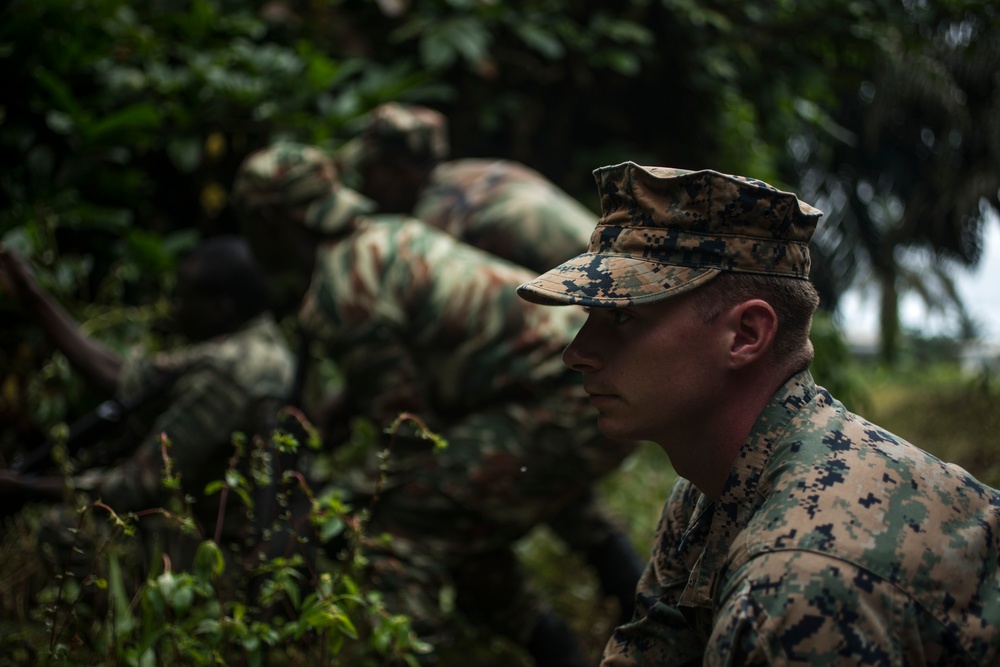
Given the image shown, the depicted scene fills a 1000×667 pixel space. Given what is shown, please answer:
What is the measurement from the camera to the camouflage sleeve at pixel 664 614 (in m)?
1.70

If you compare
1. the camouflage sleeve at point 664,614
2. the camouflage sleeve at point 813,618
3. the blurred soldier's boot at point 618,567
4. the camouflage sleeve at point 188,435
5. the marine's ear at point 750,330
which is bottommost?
the blurred soldier's boot at point 618,567

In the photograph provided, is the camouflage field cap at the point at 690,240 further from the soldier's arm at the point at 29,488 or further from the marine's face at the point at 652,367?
the soldier's arm at the point at 29,488

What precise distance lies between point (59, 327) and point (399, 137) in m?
1.57

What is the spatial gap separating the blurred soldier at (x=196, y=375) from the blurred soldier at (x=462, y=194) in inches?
29.9

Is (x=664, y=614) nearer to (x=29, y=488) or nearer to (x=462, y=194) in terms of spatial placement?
(x=29, y=488)

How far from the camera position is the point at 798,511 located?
4.37 feet

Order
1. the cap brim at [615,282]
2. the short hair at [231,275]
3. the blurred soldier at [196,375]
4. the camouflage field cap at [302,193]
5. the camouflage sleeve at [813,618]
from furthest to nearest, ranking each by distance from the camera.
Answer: the short hair at [231,275] → the camouflage field cap at [302,193] → the blurred soldier at [196,375] → the cap brim at [615,282] → the camouflage sleeve at [813,618]

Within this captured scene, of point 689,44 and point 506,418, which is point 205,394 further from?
point 689,44

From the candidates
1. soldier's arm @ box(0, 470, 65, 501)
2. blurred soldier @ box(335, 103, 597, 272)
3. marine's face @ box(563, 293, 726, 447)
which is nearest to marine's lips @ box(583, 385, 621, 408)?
marine's face @ box(563, 293, 726, 447)

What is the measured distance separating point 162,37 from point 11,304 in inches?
78.9

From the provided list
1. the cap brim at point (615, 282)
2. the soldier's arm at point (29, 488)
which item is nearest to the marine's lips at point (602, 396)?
the cap brim at point (615, 282)

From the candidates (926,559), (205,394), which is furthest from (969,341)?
(926,559)

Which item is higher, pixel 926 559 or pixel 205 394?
pixel 926 559

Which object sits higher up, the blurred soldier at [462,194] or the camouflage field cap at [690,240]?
the camouflage field cap at [690,240]
